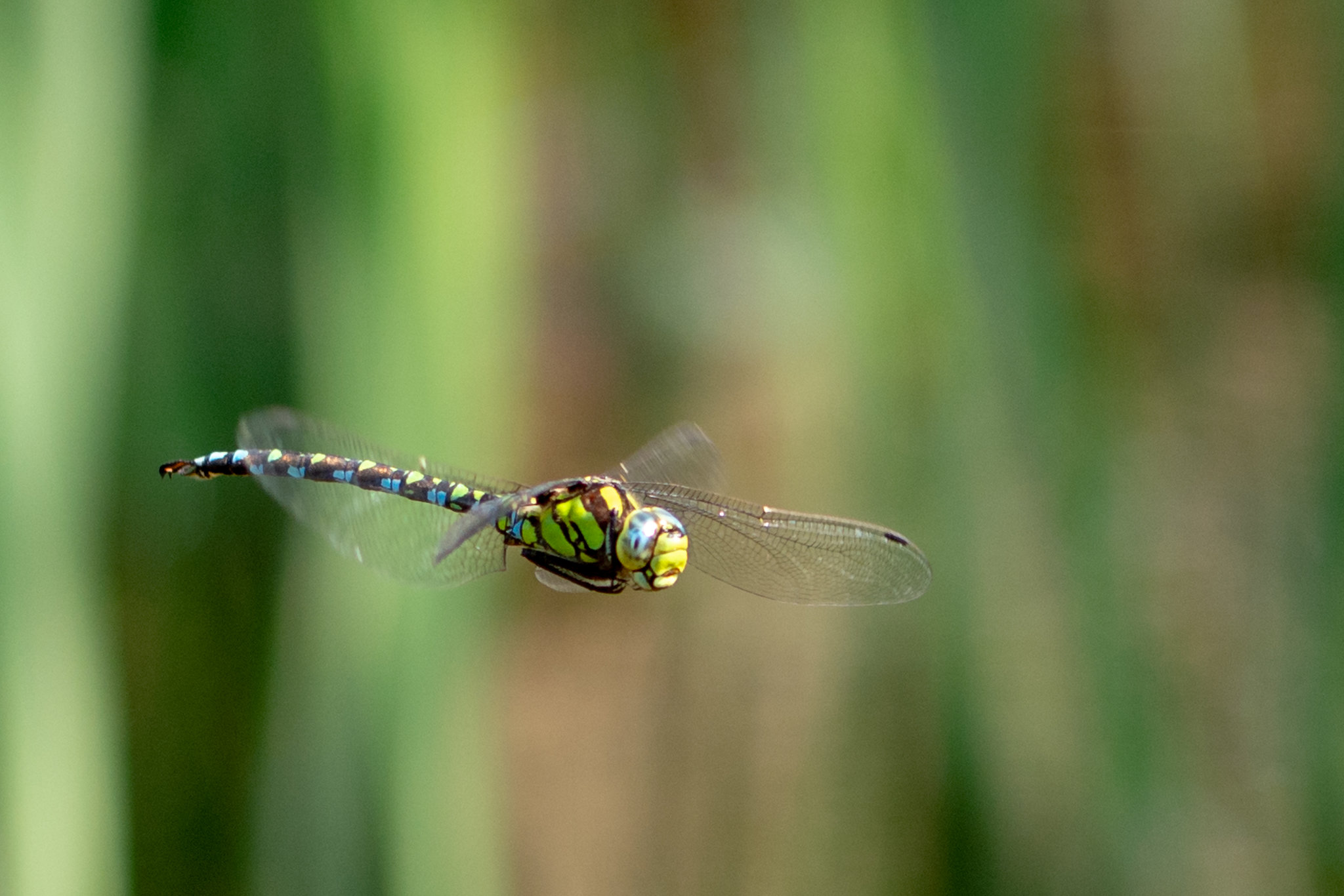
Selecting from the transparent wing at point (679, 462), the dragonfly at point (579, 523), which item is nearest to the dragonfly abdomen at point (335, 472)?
the dragonfly at point (579, 523)

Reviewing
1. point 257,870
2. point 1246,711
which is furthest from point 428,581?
point 1246,711

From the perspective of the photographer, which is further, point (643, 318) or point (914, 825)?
point (643, 318)

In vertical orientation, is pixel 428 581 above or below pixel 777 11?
below

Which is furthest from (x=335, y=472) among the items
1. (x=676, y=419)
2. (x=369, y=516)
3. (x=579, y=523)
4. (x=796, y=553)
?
(x=676, y=419)

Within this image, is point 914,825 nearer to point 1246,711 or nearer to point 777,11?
point 1246,711

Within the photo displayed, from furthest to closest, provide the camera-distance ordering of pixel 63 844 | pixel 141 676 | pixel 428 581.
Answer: pixel 141 676, pixel 63 844, pixel 428 581

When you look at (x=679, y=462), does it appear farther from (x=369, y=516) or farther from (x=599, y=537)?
(x=369, y=516)

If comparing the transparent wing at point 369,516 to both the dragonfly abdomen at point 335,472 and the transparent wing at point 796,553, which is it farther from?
the transparent wing at point 796,553
